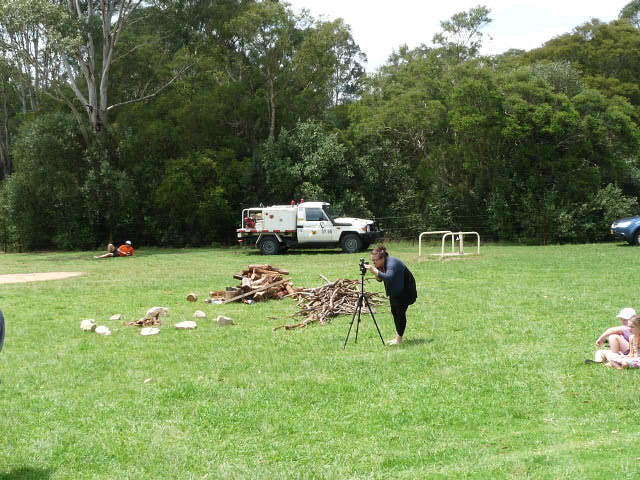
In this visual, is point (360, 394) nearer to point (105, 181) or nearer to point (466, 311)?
point (466, 311)

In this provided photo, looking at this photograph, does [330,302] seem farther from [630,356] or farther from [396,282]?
[630,356]

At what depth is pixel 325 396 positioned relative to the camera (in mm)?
7395

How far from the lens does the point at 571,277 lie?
16625 millimetres

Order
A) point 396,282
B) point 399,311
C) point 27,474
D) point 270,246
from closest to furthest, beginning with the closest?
point 27,474, point 396,282, point 399,311, point 270,246

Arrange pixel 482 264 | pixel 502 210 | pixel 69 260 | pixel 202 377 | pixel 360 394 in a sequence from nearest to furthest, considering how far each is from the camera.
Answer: pixel 360 394 → pixel 202 377 → pixel 482 264 → pixel 69 260 → pixel 502 210

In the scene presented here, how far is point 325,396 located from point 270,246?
22.3 meters

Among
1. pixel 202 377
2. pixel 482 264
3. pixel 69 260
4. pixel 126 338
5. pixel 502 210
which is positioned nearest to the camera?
pixel 202 377

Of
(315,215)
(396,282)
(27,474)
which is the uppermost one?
(315,215)

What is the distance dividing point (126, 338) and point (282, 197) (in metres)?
25.1

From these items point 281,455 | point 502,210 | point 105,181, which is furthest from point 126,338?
point 105,181

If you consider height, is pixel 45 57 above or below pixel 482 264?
above

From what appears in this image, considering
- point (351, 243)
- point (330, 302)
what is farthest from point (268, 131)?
point (330, 302)

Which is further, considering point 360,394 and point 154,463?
point 360,394

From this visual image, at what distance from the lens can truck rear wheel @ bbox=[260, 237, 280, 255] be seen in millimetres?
29438
